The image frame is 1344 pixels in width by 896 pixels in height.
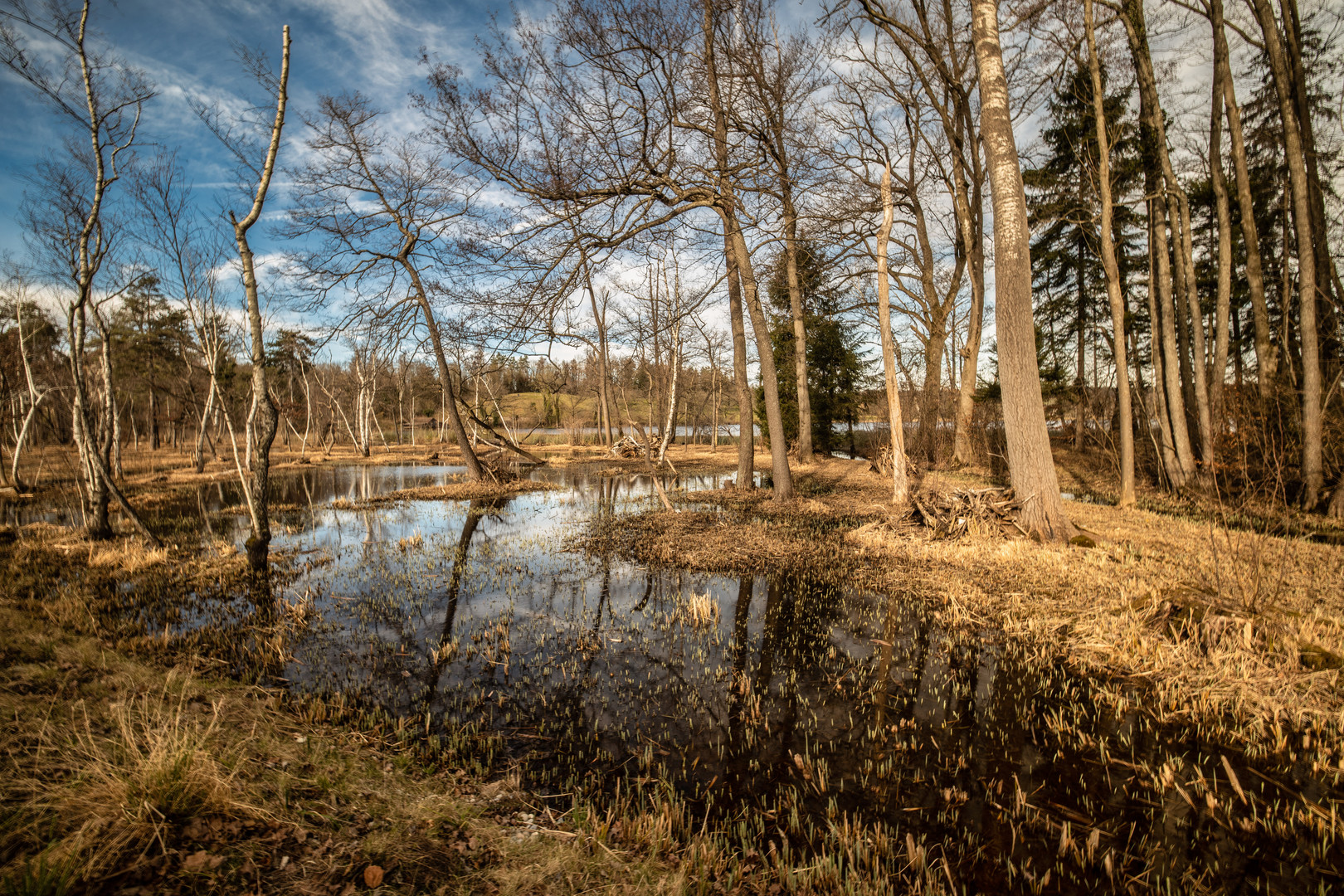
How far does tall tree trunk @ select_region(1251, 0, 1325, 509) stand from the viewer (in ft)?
37.0

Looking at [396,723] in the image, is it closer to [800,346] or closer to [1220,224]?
[800,346]

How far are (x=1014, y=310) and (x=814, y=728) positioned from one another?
8809 millimetres

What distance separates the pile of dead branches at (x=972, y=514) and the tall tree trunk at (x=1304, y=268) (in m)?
7.67

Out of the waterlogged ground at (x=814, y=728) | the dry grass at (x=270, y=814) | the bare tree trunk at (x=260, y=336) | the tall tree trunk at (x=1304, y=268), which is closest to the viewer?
the dry grass at (x=270, y=814)

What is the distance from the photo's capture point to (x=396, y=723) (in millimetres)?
4555

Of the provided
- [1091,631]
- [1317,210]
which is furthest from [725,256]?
[1317,210]

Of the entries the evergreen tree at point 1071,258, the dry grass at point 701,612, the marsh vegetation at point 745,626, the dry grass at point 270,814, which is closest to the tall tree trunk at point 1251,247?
the marsh vegetation at point 745,626

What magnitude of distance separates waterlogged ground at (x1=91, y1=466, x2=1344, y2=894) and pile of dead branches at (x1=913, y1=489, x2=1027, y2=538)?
3.24 m

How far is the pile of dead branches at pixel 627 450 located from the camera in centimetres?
3247

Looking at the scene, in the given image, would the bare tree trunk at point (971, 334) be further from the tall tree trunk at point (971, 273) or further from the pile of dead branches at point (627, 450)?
the pile of dead branches at point (627, 450)

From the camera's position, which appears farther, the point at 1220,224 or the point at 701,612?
the point at 1220,224

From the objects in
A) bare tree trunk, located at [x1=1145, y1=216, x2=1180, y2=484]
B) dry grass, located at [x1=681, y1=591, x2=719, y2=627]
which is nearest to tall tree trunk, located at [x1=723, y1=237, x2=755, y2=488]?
dry grass, located at [x1=681, y1=591, x2=719, y2=627]

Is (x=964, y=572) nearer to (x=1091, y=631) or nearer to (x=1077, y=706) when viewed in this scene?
(x=1091, y=631)

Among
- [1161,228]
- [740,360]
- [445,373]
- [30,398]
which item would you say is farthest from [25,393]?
[1161,228]
